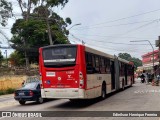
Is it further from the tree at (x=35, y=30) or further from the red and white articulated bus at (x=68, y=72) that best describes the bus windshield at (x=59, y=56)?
the tree at (x=35, y=30)

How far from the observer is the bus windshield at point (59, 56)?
17.3 metres

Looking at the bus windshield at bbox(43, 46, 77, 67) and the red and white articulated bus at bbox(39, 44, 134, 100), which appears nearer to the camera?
the red and white articulated bus at bbox(39, 44, 134, 100)

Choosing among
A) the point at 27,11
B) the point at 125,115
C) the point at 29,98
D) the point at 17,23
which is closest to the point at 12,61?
the point at 17,23

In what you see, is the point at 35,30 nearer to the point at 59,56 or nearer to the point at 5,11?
the point at 5,11

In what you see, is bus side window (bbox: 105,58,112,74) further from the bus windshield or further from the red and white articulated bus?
the bus windshield

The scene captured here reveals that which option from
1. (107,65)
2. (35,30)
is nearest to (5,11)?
(35,30)

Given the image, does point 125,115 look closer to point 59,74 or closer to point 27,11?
point 59,74

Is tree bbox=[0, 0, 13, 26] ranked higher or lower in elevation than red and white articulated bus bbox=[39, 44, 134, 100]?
higher

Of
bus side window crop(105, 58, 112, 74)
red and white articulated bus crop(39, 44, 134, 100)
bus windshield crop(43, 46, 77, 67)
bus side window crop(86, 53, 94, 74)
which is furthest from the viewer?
bus side window crop(105, 58, 112, 74)

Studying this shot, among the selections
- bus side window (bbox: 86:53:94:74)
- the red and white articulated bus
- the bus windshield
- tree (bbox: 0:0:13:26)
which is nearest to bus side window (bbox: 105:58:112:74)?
the red and white articulated bus

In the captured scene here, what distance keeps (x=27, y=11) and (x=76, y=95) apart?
4748 cm

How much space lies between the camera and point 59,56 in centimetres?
1761

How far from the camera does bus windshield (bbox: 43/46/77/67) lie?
17312mm

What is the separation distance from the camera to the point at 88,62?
18141 mm
